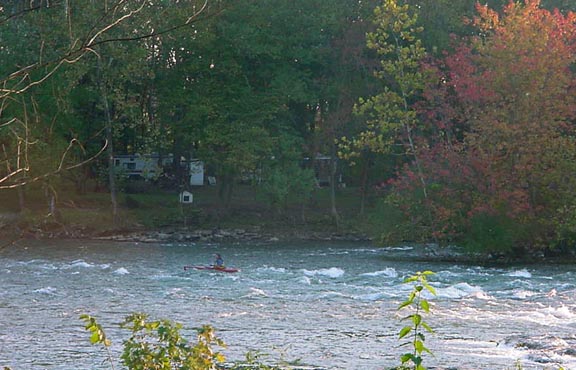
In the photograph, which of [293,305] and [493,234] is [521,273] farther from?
[293,305]

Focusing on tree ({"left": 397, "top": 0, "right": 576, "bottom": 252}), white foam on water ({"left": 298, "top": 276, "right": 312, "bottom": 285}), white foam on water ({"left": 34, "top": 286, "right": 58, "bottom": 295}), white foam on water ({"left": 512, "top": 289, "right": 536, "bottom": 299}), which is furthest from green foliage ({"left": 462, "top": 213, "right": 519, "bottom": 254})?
white foam on water ({"left": 34, "top": 286, "right": 58, "bottom": 295})

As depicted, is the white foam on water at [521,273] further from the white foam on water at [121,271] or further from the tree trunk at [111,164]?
the tree trunk at [111,164]

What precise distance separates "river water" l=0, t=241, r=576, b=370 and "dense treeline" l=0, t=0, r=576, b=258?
10.9ft

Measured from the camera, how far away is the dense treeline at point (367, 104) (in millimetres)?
39938

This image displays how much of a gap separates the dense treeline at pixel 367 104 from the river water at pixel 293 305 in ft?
10.9

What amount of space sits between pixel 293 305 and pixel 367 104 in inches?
692

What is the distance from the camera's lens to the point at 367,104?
42.3m

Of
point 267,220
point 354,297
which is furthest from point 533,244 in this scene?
point 267,220

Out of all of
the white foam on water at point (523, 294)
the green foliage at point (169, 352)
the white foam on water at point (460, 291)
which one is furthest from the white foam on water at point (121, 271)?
the green foliage at point (169, 352)

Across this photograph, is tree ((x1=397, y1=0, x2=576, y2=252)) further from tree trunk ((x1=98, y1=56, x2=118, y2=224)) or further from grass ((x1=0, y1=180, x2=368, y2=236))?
tree trunk ((x1=98, y1=56, x2=118, y2=224))

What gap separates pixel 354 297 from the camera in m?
28.3

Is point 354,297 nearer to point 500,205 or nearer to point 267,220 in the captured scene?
point 500,205

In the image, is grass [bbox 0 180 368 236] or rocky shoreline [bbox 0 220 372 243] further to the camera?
grass [bbox 0 180 368 236]

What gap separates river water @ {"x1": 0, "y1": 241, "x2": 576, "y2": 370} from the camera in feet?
62.7
